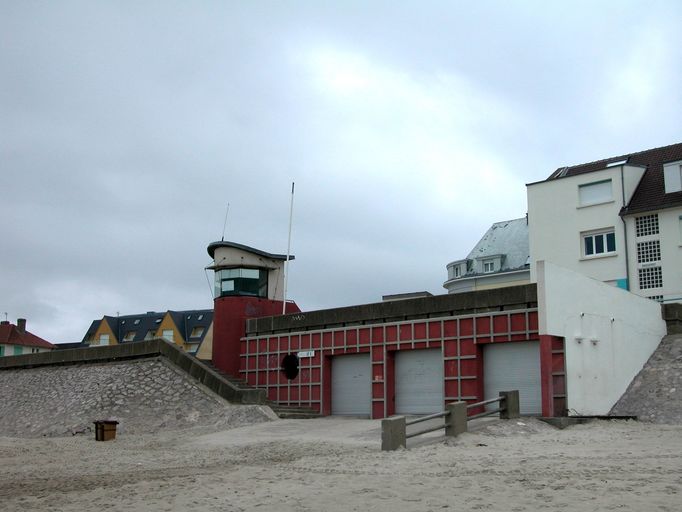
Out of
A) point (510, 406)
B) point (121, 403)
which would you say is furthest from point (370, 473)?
point (121, 403)

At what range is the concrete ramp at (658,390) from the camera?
21.2 metres

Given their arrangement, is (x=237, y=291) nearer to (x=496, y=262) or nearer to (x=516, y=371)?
(x=516, y=371)

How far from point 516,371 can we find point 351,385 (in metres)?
7.19

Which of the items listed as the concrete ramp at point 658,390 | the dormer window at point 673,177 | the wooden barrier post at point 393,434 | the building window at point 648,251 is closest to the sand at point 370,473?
the wooden barrier post at point 393,434

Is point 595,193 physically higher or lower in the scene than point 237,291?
higher

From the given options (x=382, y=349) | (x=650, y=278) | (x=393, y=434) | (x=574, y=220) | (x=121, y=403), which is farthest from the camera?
(x=574, y=220)

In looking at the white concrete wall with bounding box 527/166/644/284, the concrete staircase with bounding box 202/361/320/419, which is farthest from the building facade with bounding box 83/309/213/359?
the concrete staircase with bounding box 202/361/320/419

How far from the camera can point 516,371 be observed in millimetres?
23156

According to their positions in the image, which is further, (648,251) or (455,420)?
(648,251)

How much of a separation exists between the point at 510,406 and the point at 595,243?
23322 mm

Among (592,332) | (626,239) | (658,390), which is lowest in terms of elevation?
(658,390)

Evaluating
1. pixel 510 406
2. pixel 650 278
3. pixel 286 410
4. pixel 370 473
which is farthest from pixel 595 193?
pixel 370 473

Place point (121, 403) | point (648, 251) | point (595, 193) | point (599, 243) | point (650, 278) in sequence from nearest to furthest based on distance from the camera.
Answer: point (121, 403) < point (650, 278) < point (648, 251) < point (599, 243) < point (595, 193)

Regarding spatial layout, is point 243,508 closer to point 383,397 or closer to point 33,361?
point 383,397
